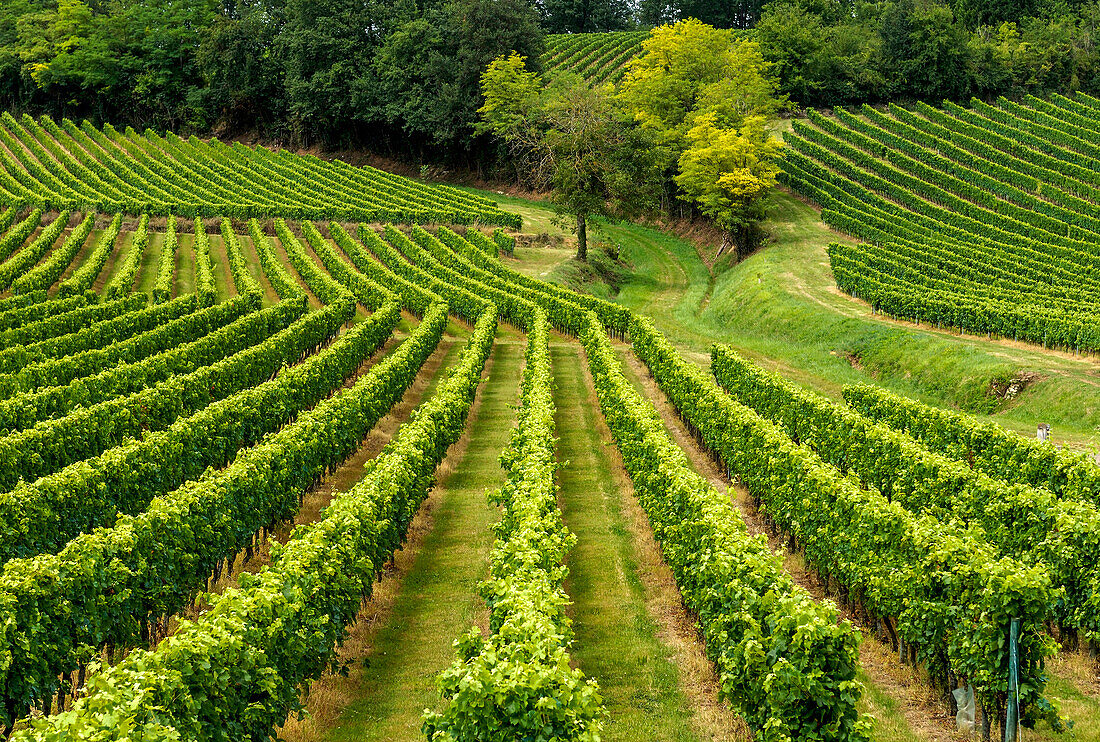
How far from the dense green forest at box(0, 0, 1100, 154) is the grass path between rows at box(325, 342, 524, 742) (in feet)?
264

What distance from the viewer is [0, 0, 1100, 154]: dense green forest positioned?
104688 mm

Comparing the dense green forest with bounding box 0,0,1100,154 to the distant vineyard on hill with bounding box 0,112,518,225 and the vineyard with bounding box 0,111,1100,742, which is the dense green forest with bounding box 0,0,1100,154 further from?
the vineyard with bounding box 0,111,1100,742

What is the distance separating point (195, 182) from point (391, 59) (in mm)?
28367

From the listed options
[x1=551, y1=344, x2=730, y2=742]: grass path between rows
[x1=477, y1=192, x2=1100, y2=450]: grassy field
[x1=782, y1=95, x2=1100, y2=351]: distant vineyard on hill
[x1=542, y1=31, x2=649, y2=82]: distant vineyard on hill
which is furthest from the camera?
[x1=542, y1=31, x2=649, y2=82]: distant vineyard on hill

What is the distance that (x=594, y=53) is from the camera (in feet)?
461

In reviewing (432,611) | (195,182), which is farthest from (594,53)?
(432,611)

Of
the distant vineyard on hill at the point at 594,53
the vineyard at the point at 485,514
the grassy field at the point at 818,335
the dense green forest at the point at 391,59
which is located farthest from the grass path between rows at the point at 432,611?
the distant vineyard on hill at the point at 594,53

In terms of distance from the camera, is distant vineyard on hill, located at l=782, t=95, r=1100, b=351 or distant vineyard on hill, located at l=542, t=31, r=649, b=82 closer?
distant vineyard on hill, located at l=782, t=95, r=1100, b=351

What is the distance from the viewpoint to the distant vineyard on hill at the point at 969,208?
49.3m

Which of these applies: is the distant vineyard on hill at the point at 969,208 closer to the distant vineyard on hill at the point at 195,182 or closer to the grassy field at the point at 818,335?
the grassy field at the point at 818,335

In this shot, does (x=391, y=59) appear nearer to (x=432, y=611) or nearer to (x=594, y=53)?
(x=594, y=53)

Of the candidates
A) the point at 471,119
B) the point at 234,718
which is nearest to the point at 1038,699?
the point at 234,718

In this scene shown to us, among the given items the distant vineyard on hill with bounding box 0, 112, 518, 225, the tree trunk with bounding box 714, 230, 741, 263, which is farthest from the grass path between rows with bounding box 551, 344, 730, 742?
the distant vineyard on hill with bounding box 0, 112, 518, 225

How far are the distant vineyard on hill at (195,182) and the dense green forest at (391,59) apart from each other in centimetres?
908
